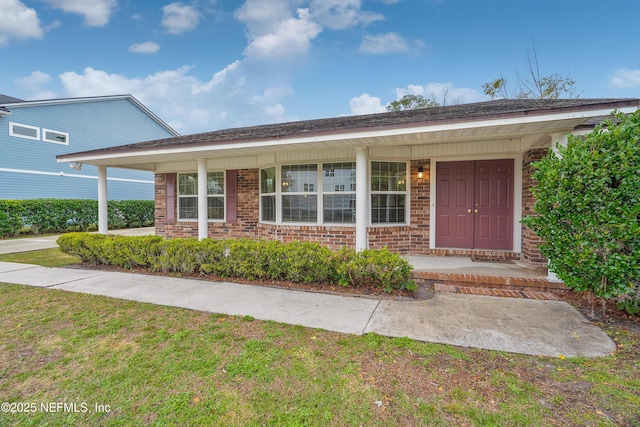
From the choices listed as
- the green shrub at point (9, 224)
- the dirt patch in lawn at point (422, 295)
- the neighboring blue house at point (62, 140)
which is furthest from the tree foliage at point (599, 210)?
the neighboring blue house at point (62, 140)

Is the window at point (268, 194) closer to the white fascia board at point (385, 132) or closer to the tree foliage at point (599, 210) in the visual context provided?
the white fascia board at point (385, 132)

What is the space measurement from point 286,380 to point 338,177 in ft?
16.7

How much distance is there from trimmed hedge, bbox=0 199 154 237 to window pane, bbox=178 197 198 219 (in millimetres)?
7740

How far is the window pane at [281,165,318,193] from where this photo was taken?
7141 mm

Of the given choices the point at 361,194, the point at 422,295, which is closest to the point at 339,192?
the point at 361,194

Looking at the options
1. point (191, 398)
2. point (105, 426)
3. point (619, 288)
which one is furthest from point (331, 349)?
point (619, 288)

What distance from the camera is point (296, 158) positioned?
7078 millimetres

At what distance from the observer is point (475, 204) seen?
659 centimetres

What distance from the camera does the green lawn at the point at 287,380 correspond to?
6.48ft

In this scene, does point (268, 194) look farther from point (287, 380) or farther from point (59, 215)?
point (59, 215)

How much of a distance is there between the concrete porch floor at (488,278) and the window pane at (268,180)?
4.01 m

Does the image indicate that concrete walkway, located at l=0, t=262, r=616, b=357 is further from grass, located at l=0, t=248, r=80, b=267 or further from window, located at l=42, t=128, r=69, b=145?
window, located at l=42, t=128, r=69, b=145

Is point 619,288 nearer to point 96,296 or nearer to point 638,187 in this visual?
point 638,187

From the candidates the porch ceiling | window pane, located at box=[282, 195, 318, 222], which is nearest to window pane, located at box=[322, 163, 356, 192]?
window pane, located at box=[282, 195, 318, 222]
